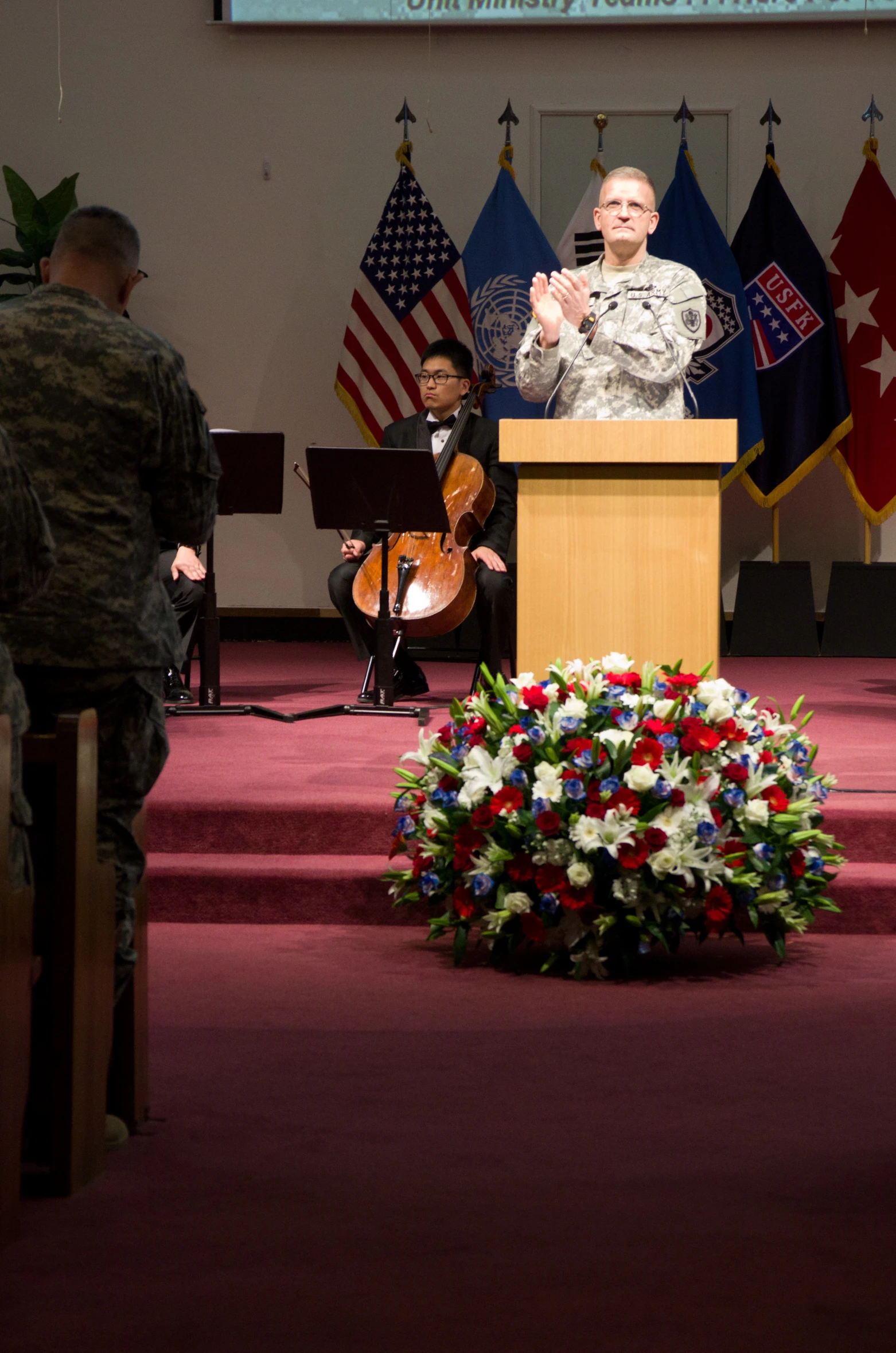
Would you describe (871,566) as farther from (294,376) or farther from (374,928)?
(374,928)

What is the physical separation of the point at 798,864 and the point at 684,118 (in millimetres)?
6065

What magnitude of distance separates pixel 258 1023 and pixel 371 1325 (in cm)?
127

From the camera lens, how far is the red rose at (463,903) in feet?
11.1

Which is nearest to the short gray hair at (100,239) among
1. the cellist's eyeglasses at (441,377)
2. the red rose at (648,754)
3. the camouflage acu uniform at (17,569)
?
the camouflage acu uniform at (17,569)

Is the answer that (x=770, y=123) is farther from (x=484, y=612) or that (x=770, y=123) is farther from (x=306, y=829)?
(x=306, y=829)

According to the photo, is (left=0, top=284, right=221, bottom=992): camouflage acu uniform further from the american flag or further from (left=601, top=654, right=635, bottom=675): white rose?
the american flag

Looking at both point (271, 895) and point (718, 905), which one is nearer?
point (718, 905)

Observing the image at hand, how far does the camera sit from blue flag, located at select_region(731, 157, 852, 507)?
8430 mm

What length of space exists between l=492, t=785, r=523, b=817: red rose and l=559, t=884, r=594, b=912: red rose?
188mm

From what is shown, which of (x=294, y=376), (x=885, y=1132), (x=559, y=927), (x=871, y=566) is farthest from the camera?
(x=294, y=376)

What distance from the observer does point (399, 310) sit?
28.1 ft

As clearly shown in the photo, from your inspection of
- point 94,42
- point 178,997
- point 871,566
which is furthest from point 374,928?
point 94,42

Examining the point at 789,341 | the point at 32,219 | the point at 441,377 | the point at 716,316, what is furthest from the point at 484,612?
the point at 32,219

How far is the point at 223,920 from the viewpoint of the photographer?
154 inches
